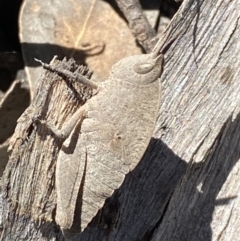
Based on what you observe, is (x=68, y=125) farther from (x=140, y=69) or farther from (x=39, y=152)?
(x=140, y=69)

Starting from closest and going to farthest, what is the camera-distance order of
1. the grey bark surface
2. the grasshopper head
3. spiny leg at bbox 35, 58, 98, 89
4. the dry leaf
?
spiny leg at bbox 35, 58, 98, 89
the grasshopper head
the grey bark surface
the dry leaf

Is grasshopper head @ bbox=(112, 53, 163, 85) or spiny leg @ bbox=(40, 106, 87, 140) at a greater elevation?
grasshopper head @ bbox=(112, 53, 163, 85)

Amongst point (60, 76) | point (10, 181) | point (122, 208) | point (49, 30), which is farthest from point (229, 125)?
point (49, 30)

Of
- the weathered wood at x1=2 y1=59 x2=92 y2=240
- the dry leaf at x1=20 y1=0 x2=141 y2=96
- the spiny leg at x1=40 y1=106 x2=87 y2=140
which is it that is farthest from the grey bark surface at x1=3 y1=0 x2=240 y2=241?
the dry leaf at x1=20 y1=0 x2=141 y2=96

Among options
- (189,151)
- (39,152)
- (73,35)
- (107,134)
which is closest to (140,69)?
(107,134)

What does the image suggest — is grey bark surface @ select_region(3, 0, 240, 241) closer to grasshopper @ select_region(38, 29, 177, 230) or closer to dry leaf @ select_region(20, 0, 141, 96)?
grasshopper @ select_region(38, 29, 177, 230)

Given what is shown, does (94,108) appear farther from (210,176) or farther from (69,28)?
(69,28)
